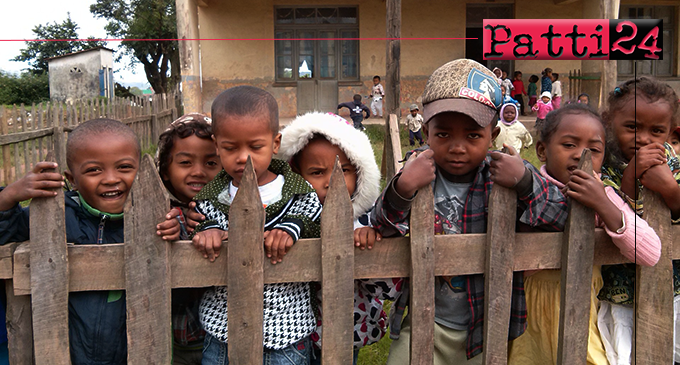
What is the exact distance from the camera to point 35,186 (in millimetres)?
1693

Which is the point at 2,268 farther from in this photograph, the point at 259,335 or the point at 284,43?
the point at 284,43

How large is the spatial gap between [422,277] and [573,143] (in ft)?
2.81

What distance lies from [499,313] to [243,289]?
0.93m

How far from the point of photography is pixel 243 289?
1.85m

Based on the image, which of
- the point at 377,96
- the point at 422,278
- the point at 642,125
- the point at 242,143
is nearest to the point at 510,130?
the point at 377,96

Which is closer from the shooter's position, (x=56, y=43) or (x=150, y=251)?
(x=150, y=251)

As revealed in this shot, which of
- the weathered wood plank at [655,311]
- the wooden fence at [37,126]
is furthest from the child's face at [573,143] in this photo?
the wooden fence at [37,126]

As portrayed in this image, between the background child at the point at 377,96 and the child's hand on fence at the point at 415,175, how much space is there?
12.3 meters

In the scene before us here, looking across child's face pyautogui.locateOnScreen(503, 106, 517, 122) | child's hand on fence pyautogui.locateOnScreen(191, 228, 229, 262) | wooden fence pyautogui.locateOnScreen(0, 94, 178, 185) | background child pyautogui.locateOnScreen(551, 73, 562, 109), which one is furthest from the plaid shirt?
background child pyautogui.locateOnScreen(551, 73, 562, 109)

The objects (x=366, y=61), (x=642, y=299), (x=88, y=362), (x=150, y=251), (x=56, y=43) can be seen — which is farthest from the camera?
(x=56, y=43)

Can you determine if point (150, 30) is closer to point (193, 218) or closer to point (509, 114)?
point (509, 114)

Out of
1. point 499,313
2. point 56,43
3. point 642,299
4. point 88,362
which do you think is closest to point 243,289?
point 88,362

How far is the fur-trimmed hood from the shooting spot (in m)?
2.26

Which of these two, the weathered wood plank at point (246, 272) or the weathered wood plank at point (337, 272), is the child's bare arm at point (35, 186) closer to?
the weathered wood plank at point (246, 272)
